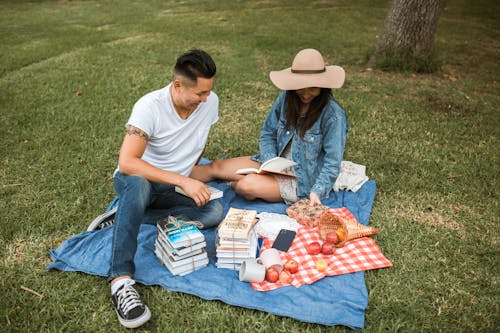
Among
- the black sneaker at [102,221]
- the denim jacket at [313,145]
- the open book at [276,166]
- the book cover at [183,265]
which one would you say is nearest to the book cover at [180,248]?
the book cover at [183,265]

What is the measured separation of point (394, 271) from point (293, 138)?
1.57 meters

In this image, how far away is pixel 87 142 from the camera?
18.3ft

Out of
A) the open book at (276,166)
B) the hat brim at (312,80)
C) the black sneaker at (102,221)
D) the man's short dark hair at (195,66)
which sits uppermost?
the man's short dark hair at (195,66)

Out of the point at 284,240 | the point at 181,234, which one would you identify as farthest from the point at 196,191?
the point at 284,240

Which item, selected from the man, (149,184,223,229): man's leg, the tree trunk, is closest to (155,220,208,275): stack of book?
the man

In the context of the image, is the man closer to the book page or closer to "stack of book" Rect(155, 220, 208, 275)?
"stack of book" Rect(155, 220, 208, 275)

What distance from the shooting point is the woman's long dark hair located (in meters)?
3.98

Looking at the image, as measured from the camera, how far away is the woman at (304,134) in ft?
12.7

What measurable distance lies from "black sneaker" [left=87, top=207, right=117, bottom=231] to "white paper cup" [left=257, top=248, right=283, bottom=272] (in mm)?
1492

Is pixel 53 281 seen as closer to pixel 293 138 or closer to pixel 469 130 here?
pixel 293 138

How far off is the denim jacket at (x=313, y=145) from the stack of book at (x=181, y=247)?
1267mm

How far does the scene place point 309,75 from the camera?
3.86m

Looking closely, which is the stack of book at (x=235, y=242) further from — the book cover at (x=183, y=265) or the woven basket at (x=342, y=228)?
the woven basket at (x=342, y=228)

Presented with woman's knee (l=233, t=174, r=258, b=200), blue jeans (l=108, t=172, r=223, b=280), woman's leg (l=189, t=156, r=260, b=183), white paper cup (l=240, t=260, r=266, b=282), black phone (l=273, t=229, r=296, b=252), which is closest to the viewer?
blue jeans (l=108, t=172, r=223, b=280)
